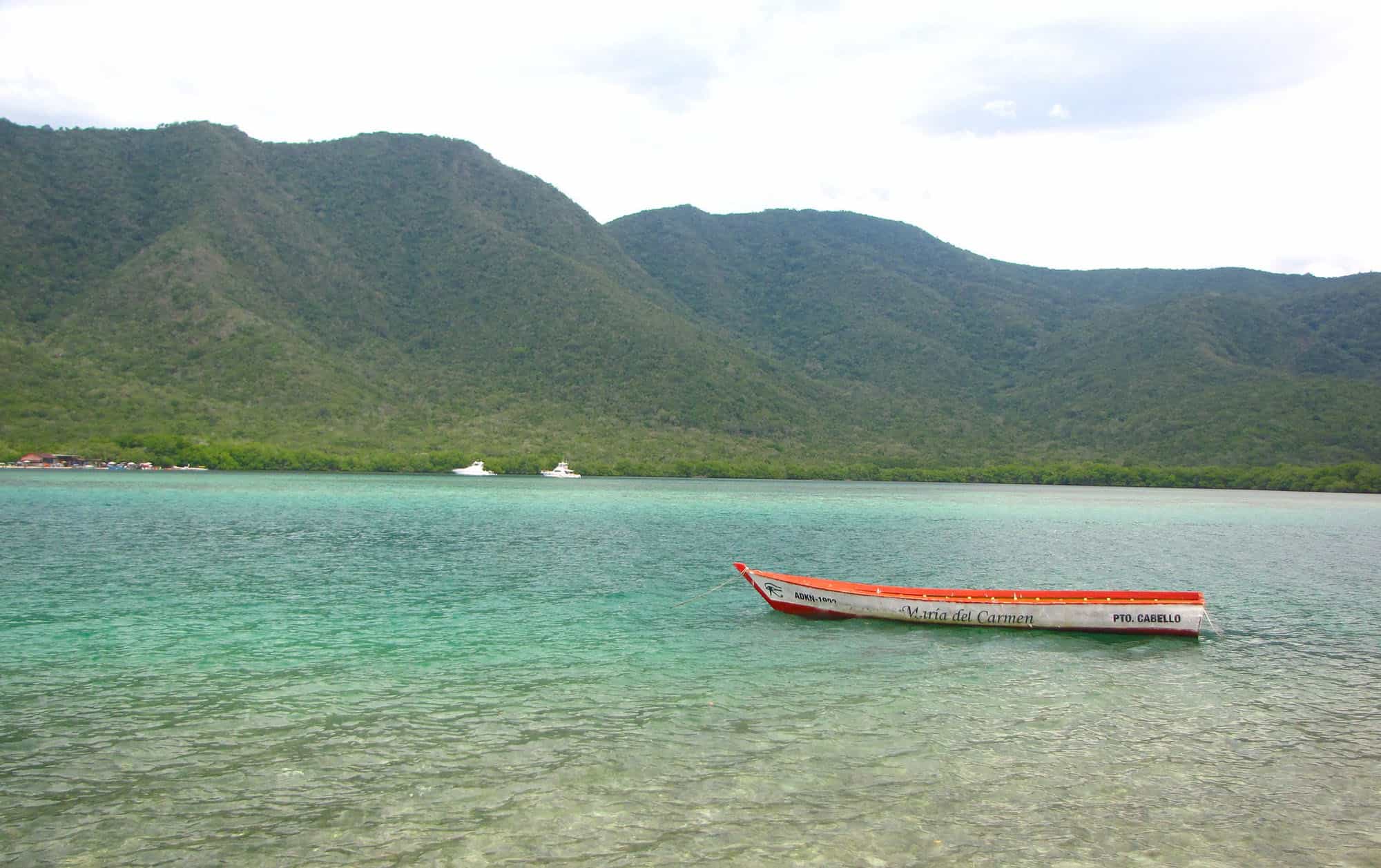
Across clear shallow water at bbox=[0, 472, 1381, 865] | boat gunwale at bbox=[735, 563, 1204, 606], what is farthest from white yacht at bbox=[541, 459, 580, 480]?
boat gunwale at bbox=[735, 563, 1204, 606]

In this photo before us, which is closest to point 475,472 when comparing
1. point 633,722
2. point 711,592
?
point 711,592

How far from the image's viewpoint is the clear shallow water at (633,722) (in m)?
10.9

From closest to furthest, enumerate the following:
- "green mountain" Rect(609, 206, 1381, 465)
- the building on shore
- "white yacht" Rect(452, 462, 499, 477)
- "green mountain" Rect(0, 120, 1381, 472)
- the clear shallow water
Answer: the clear shallow water < the building on shore < "green mountain" Rect(0, 120, 1381, 472) < "white yacht" Rect(452, 462, 499, 477) < "green mountain" Rect(609, 206, 1381, 465)

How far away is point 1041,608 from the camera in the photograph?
25.5 m

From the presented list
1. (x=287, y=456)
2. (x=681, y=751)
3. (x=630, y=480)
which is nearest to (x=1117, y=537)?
(x=681, y=751)

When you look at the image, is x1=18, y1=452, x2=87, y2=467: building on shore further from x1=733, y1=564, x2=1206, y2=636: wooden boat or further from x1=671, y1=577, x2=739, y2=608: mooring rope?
x1=733, y1=564, x2=1206, y2=636: wooden boat

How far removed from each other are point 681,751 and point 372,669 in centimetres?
814

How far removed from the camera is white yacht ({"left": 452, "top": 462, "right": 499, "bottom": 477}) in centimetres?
12188

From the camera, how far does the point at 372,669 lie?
18781 mm

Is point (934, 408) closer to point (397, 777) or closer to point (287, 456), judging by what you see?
point (287, 456)

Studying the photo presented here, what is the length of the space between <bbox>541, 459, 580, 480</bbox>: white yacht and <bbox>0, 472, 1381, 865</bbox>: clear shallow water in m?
86.6

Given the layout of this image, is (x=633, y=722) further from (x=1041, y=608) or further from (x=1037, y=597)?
(x=1037, y=597)

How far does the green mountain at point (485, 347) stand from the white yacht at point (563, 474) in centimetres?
395

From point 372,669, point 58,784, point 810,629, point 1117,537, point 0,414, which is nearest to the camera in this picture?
point 58,784
